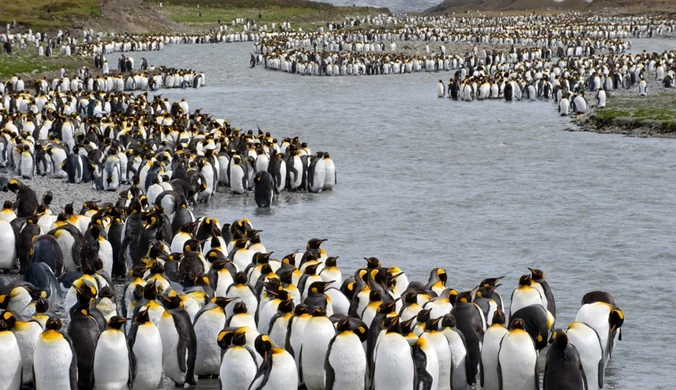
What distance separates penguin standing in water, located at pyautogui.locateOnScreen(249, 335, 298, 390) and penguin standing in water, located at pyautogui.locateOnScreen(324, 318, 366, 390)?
47 cm

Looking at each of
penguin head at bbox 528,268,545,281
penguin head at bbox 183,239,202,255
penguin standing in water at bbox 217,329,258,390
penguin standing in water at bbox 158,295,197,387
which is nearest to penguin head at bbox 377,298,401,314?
penguin standing in water at bbox 217,329,258,390

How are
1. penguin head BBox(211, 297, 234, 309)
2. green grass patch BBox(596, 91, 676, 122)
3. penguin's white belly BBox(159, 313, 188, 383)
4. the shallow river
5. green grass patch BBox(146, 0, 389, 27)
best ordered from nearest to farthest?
penguin's white belly BBox(159, 313, 188, 383)
penguin head BBox(211, 297, 234, 309)
the shallow river
green grass patch BBox(596, 91, 676, 122)
green grass patch BBox(146, 0, 389, 27)

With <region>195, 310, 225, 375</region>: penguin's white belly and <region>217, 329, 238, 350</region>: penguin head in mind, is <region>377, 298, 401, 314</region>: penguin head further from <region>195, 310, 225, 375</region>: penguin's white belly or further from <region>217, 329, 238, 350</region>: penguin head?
<region>195, 310, 225, 375</region>: penguin's white belly

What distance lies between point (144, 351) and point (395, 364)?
2093 millimetres

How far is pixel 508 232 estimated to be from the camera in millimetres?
14820

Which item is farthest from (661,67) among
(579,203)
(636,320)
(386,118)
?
(636,320)

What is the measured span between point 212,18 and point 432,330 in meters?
74.4

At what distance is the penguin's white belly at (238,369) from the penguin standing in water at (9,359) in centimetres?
165

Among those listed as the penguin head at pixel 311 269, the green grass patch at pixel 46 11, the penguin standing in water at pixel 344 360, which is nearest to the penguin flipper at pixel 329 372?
the penguin standing in water at pixel 344 360

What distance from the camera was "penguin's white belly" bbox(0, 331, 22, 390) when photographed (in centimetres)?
740

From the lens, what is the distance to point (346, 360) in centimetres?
755

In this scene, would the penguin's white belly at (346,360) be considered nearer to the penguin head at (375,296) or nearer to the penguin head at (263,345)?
the penguin head at (263,345)

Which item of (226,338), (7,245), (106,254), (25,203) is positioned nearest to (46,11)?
(25,203)

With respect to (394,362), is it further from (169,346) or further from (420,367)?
(169,346)
